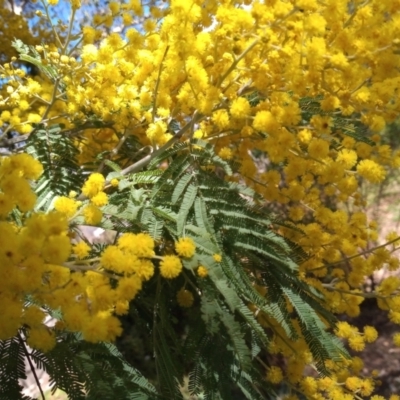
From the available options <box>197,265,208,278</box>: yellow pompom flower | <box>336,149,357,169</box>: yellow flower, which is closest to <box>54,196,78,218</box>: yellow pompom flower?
<box>197,265,208,278</box>: yellow pompom flower

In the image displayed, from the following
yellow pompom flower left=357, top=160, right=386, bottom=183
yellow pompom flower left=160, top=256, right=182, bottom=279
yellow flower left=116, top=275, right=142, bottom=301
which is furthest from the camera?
yellow pompom flower left=357, top=160, right=386, bottom=183

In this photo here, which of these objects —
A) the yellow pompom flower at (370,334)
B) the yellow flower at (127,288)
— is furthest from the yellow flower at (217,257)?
the yellow pompom flower at (370,334)

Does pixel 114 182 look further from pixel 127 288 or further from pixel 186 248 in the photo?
pixel 127 288

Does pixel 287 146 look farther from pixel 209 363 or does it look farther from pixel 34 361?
pixel 34 361

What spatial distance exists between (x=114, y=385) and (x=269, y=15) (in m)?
1.13

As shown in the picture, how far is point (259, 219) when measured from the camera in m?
1.64

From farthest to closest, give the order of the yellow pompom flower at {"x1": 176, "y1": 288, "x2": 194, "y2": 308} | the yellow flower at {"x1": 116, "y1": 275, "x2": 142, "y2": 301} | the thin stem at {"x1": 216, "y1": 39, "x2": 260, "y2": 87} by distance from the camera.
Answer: the yellow pompom flower at {"x1": 176, "y1": 288, "x2": 194, "y2": 308}
the thin stem at {"x1": 216, "y1": 39, "x2": 260, "y2": 87}
the yellow flower at {"x1": 116, "y1": 275, "x2": 142, "y2": 301}

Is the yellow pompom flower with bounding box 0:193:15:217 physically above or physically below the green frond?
above

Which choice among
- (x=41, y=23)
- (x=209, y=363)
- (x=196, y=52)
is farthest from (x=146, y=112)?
(x=41, y=23)

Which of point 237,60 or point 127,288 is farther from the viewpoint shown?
point 237,60

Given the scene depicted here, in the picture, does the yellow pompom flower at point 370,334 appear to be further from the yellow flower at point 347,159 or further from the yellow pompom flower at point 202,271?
the yellow pompom flower at point 202,271

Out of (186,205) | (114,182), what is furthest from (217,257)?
(114,182)

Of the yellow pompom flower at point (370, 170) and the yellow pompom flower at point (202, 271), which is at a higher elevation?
the yellow pompom flower at point (370, 170)

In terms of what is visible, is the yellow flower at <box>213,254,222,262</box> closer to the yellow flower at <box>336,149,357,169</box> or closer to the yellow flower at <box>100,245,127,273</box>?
the yellow flower at <box>100,245,127,273</box>
